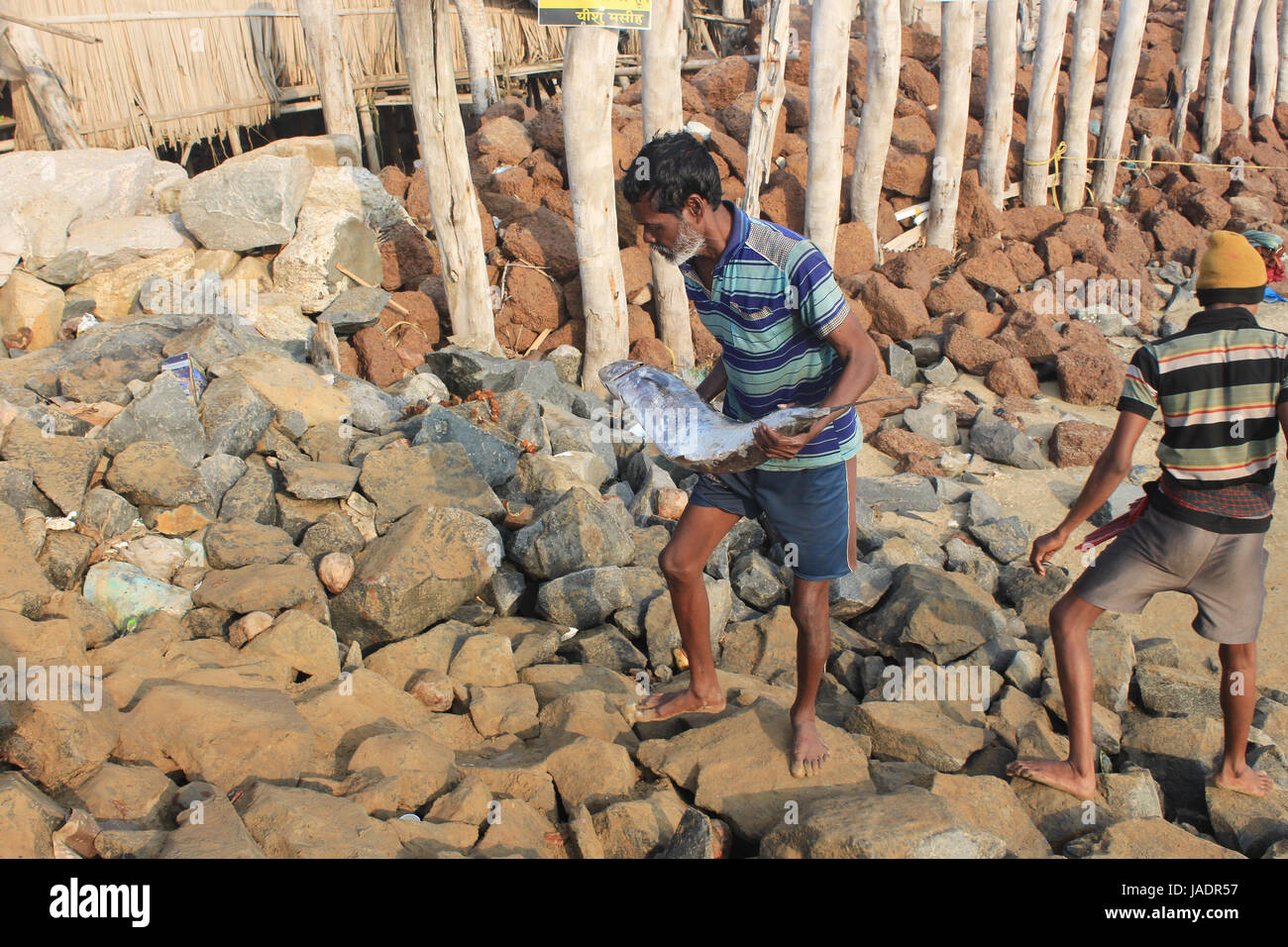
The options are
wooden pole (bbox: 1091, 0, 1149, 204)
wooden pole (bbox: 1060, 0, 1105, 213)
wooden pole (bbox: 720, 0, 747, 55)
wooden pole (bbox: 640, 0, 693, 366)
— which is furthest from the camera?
Result: wooden pole (bbox: 720, 0, 747, 55)

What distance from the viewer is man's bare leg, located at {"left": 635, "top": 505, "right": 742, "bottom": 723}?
312 cm

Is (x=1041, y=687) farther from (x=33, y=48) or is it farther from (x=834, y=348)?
(x=33, y=48)

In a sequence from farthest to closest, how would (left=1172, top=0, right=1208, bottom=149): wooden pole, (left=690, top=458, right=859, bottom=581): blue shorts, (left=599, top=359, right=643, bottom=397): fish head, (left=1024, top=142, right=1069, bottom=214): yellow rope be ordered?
(left=1172, top=0, right=1208, bottom=149): wooden pole
(left=1024, top=142, right=1069, bottom=214): yellow rope
(left=599, top=359, right=643, bottom=397): fish head
(left=690, top=458, right=859, bottom=581): blue shorts

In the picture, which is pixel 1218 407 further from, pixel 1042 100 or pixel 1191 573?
pixel 1042 100

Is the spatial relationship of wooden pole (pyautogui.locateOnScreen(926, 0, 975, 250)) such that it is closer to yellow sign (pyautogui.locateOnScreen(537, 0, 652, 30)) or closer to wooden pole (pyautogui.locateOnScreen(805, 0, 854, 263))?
wooden pole (pyautogui.locateOnScreen(805, 0, 854, 263))

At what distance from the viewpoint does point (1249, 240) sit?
306cm

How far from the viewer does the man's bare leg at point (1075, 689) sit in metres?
2.97

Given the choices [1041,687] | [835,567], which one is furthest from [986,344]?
[835,567]

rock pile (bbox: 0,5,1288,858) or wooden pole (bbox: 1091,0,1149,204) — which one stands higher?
wooden pole (bbox: 1091,0,1149,204)

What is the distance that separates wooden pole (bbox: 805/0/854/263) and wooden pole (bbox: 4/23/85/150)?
6.28m

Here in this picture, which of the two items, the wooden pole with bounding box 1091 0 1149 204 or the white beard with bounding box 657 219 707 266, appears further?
the wooden pole with bounding box 1091 0 1149 204

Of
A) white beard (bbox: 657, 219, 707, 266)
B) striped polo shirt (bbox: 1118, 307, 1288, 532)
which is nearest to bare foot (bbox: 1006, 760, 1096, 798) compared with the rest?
striped polo shirt (bbox: 1118, 307, 1288, 532)

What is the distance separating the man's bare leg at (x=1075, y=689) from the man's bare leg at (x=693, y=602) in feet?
3.63


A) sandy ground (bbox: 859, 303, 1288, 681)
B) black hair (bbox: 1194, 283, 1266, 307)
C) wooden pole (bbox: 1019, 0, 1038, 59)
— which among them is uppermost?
wooden pole (bbox: 1019, 0, 1038, 59)
